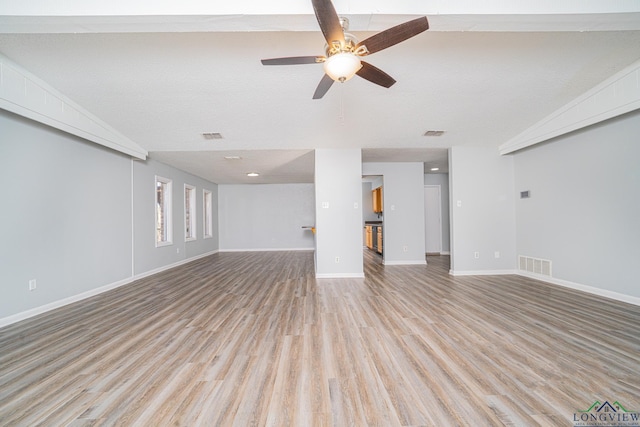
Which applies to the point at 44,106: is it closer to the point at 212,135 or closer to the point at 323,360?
the point at 212,135

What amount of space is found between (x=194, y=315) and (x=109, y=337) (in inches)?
31.6

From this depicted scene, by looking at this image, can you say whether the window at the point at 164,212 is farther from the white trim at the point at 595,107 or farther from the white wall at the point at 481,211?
the white trim at the point at 595,107

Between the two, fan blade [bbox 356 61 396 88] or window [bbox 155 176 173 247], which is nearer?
fan blade [bbox 356 61 396 88]

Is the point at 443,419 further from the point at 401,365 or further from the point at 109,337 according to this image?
the point at 109,337

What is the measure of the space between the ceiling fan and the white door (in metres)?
6.50

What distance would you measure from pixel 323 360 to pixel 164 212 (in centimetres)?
597

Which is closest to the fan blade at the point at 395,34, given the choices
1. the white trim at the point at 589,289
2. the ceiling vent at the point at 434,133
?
the ceiling vent at the point at 434,133

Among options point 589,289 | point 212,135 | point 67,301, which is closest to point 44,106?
point 212,135

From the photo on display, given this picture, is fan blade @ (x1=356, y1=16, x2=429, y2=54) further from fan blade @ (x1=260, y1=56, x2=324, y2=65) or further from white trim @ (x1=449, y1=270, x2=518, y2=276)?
white trim @ (x1=449, y1=270, x2=518, y2=276)

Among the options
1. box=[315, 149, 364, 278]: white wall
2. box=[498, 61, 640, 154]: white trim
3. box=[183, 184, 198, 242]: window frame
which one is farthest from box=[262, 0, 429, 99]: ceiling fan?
box=[183, 184, 198, 242]: window frame

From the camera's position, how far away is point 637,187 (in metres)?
3.43

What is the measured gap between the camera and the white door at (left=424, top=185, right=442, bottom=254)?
8.16 metres

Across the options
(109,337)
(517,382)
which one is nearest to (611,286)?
(517,382)

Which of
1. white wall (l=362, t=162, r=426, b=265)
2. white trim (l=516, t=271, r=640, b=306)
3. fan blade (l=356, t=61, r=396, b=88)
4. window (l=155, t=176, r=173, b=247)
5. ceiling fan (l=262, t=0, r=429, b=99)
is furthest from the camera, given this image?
white wall (l=362, t=162, r=426, b=265)
